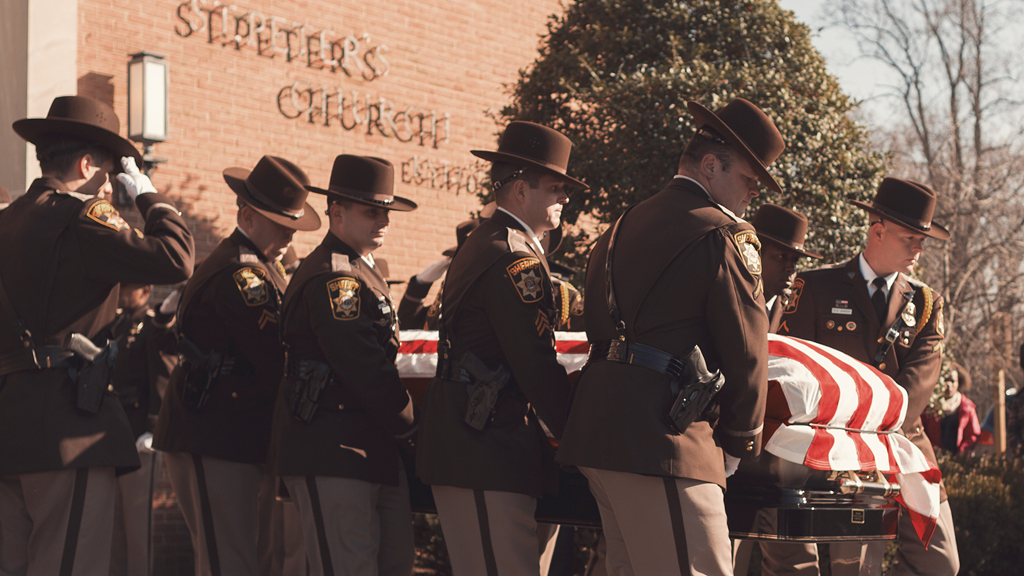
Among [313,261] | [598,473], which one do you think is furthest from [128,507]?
[598,473]

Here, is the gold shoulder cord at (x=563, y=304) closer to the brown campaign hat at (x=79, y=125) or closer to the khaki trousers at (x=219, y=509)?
the khaki trousers at (x=219, y=509)

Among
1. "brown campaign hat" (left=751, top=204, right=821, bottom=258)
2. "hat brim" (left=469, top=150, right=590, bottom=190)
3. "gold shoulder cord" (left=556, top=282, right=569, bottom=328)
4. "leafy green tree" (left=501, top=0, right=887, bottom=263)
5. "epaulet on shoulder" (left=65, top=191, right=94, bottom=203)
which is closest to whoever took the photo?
"epaulet on shoulder" (left=65, top=191, right=94, bottom=203)

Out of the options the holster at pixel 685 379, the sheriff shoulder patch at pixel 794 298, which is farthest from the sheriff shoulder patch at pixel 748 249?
the sheriff shoulder patch at pixel 794 298

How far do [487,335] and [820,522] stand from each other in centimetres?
131

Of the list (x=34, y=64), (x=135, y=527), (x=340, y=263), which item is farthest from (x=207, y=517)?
(x=34, y=64)

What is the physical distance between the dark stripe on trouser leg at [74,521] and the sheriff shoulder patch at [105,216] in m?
0.85

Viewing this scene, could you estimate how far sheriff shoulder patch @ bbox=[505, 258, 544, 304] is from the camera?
3.51m

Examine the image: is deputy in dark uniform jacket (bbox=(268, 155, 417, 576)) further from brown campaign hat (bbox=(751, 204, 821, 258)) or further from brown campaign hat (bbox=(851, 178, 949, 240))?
brown campaign hat (bbox=(851, 178, 949, 240))

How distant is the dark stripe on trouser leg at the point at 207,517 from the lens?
168 inches

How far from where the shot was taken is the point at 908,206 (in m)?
4.88

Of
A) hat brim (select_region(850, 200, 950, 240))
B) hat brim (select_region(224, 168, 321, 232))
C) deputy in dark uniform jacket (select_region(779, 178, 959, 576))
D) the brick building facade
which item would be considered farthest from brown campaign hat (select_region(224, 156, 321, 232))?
the brick building facade

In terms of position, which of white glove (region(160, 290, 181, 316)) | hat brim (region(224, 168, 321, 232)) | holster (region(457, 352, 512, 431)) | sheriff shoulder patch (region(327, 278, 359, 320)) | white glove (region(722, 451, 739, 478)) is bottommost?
white glove (region(722, 451, 739, 478))

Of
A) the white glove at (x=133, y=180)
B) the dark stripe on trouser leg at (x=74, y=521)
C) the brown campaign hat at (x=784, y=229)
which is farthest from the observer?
the brown campaign hat at (x=784, y=229)

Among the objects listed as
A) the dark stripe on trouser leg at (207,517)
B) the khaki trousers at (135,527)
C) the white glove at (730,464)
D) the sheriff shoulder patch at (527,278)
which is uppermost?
the sheriff shoulder patch at (527,278)
